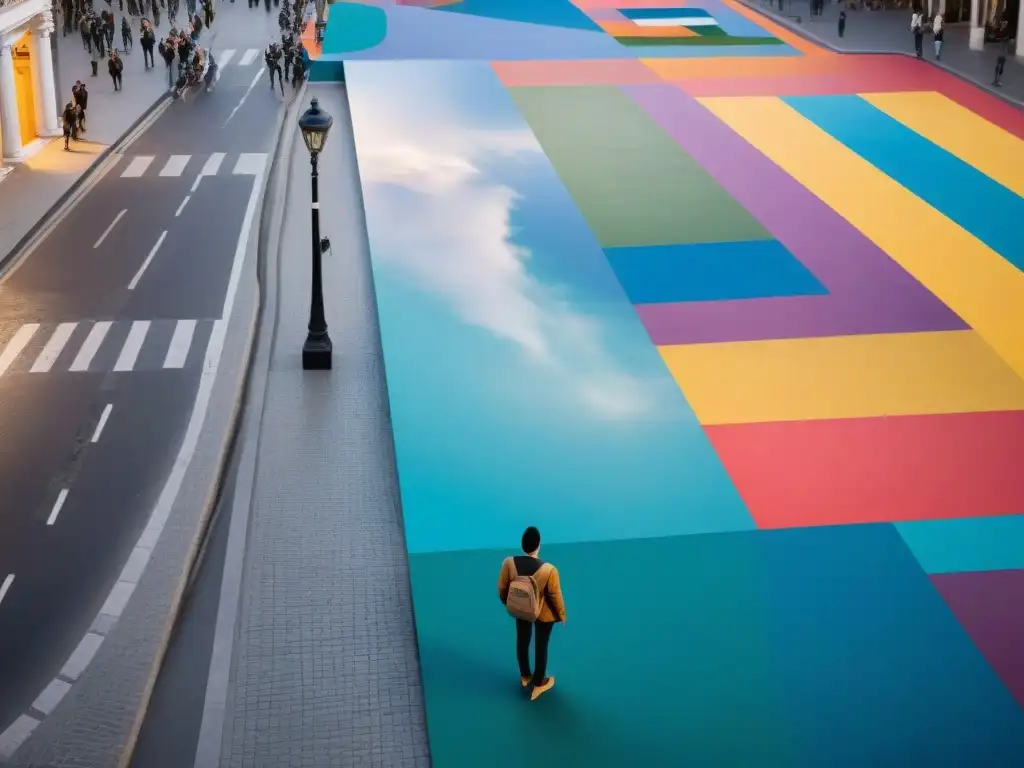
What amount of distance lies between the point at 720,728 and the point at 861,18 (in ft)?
163

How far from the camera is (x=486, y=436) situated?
20.5m

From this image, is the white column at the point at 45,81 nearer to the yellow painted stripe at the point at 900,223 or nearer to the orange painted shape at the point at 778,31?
the yellow painted stripe at the point at 900,223

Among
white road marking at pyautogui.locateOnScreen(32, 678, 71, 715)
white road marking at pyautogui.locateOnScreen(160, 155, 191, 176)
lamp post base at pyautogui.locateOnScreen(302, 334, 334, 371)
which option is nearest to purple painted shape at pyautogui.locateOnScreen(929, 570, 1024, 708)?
white road marking at pyautogui.locateOnScreen(32, 678, 71, 715)

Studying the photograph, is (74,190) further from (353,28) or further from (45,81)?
(353,28)

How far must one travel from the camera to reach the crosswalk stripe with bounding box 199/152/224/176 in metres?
36.9

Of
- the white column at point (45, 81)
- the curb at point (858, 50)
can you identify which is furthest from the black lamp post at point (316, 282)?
the curb at point (858, 50)

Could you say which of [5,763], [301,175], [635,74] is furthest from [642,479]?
[635,74]

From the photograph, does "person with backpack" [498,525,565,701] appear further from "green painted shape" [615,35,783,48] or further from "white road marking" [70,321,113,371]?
"green painted shape" [615,35,783,48]

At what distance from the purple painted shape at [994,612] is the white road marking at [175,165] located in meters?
25.9

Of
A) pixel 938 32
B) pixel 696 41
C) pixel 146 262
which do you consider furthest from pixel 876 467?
pixel 696 41

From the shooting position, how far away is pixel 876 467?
1947 centimetres

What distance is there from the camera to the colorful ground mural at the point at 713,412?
14461 millimetres

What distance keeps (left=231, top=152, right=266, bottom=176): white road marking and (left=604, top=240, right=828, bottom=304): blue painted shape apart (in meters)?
12.7

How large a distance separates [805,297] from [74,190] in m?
19.1
